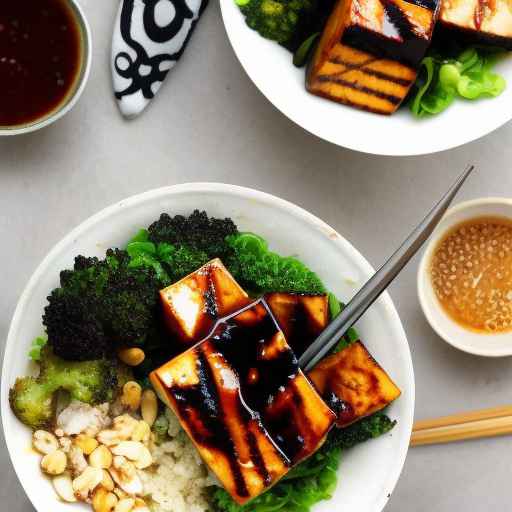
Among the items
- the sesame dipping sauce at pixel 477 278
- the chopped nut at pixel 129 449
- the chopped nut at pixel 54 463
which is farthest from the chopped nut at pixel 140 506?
the sesame dipping sauce at pixel 477 278

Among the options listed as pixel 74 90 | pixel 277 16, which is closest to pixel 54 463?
pixel 74 90

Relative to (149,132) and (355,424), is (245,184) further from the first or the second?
(355,424)

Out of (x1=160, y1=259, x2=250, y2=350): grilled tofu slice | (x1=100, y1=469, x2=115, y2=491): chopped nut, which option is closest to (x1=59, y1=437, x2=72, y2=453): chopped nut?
(x1=100, y1=469, x2=115, y2=491): chopped nut

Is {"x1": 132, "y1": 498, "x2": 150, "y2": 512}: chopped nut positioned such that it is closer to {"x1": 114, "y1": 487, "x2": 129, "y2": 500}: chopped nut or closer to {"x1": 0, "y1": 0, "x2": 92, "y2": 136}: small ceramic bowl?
{"x1": 114, "y1": 487, "x2": 129, "y2": 500}: chopped nut

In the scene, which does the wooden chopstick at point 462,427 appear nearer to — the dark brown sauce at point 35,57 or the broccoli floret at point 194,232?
the broccoli floret at point 194,232

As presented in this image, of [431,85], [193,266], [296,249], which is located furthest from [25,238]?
[431,85]

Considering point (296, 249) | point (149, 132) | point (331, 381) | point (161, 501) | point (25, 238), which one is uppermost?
point (149, 132)
